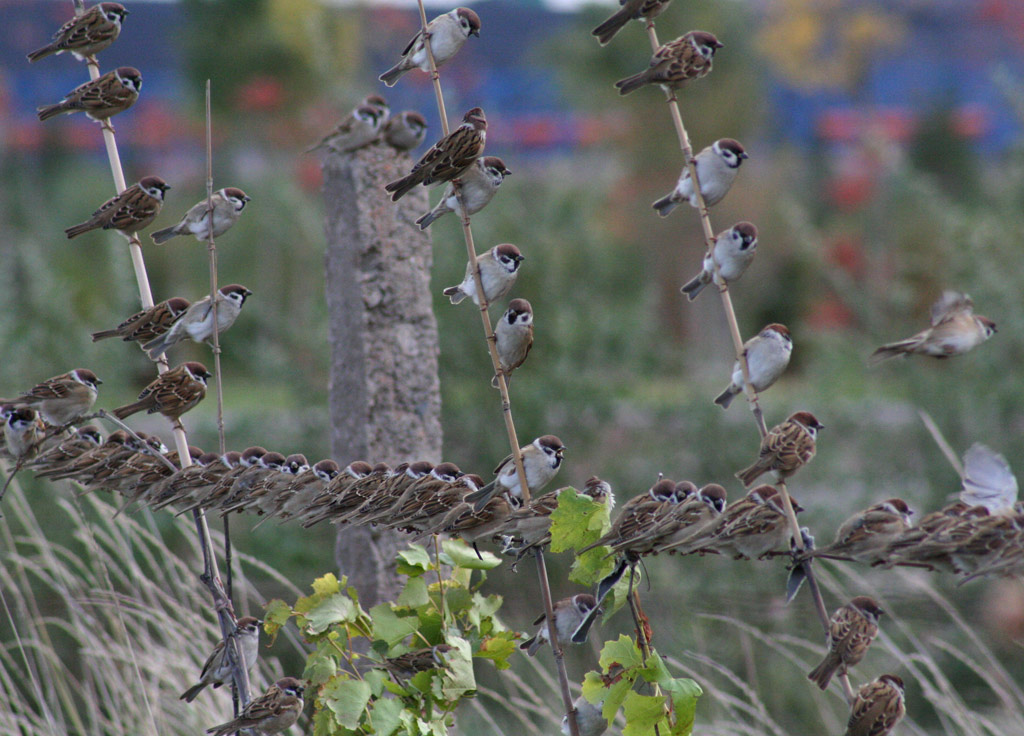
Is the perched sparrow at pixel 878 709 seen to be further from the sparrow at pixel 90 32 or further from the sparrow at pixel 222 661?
the sparrow at pixel 90 32

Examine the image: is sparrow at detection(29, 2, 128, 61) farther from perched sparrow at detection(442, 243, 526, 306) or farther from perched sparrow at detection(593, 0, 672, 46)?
perched sparrow at detection(593, 0, 672, 46)

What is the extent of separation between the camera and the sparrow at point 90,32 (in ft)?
6.40

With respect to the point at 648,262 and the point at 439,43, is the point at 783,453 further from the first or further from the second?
the point at 648,262

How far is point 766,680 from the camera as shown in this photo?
4930 mm

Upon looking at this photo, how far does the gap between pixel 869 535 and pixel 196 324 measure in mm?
1410

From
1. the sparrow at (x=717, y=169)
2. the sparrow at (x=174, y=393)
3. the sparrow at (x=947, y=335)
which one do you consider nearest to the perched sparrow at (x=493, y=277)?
the sparrow at (x=717, y=169)

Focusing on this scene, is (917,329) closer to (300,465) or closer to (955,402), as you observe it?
(955,402)

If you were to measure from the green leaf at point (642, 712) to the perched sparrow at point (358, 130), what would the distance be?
194 cm

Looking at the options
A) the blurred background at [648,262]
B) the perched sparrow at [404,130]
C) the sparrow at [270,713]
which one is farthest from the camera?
the blurred background at [648,262]

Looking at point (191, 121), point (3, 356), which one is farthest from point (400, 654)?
point (191, 121)

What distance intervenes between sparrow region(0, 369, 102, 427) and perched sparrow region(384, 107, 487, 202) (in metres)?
1.05

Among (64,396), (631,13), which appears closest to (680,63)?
(631,13)

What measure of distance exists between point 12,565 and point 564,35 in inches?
514

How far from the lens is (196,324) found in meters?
2.06
